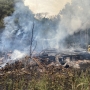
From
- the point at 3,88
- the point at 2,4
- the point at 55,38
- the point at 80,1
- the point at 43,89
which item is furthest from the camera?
the point at 2,4

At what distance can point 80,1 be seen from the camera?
17.7 metres

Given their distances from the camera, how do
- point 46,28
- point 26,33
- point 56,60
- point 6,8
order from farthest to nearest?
point 6,8 → point 46,28 → point 26,33 → point 56,60

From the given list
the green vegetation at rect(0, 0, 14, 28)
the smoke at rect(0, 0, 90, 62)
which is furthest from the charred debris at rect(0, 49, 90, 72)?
the green vegetation at rect(0, 0, 14, 28)

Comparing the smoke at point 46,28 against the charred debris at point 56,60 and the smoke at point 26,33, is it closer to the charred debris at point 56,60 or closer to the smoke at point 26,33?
the smoke at point 26,33

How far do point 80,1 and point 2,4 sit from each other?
10874mm

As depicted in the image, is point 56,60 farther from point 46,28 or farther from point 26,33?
point 46,28

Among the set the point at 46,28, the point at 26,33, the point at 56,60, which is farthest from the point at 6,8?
the point at 56,60

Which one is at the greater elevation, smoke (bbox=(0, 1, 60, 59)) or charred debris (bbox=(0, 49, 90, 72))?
smoke (bbox=(0, 1, 60, 59))

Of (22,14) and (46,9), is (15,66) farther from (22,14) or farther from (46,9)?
(46,9)

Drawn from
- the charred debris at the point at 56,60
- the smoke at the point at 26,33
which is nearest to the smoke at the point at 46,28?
the smoke at the point at 26,33

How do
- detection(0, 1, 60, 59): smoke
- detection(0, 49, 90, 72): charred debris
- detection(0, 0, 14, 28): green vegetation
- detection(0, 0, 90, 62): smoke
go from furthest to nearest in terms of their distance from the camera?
detection(0, 0, 14, 28): green vegetation < detection(0, 0, 90, 62): smoke < detection(0, 1, 60, 59): smoke < detection(0, 49, 90, 72): charred debris

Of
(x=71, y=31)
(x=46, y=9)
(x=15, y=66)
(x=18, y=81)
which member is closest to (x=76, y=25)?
(x=71, y=31)

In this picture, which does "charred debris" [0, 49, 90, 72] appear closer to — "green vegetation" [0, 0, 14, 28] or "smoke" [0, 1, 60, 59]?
"smoke" [0, 1, 60, 59]

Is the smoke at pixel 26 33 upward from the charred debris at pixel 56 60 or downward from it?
upward
